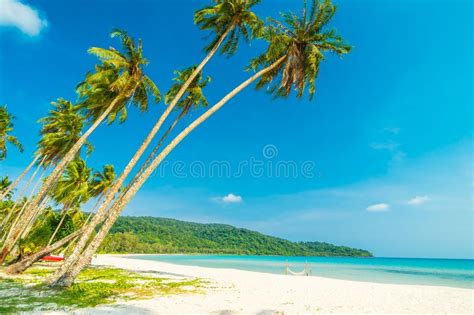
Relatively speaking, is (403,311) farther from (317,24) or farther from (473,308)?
(317,24)

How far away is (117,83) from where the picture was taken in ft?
43.8

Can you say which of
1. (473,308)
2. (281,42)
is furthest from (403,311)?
(281,42)

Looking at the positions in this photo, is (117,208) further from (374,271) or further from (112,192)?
(374,271)

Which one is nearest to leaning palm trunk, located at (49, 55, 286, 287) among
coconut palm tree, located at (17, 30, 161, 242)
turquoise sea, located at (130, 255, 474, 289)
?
coconut palm tree, located at (17, 30, 161, 242)

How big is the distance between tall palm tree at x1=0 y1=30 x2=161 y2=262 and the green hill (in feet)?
258

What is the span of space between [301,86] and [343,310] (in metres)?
9.69

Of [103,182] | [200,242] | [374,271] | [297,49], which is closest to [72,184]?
[103,182]

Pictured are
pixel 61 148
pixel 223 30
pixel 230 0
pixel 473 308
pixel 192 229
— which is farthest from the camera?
pixel 192 229

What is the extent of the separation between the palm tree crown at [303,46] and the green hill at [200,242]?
278 ft

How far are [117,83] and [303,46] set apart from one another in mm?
8770

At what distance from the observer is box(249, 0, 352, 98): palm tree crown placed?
13.0m

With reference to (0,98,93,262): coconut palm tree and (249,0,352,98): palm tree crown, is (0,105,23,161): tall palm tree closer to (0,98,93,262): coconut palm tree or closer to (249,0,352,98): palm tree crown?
(0,98,93,262): coconut palm tree

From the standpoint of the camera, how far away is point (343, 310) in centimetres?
812

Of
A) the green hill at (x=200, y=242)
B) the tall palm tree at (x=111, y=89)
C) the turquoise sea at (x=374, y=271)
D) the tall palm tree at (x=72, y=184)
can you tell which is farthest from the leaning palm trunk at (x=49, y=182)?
the green hill at (x=200, y=242)
